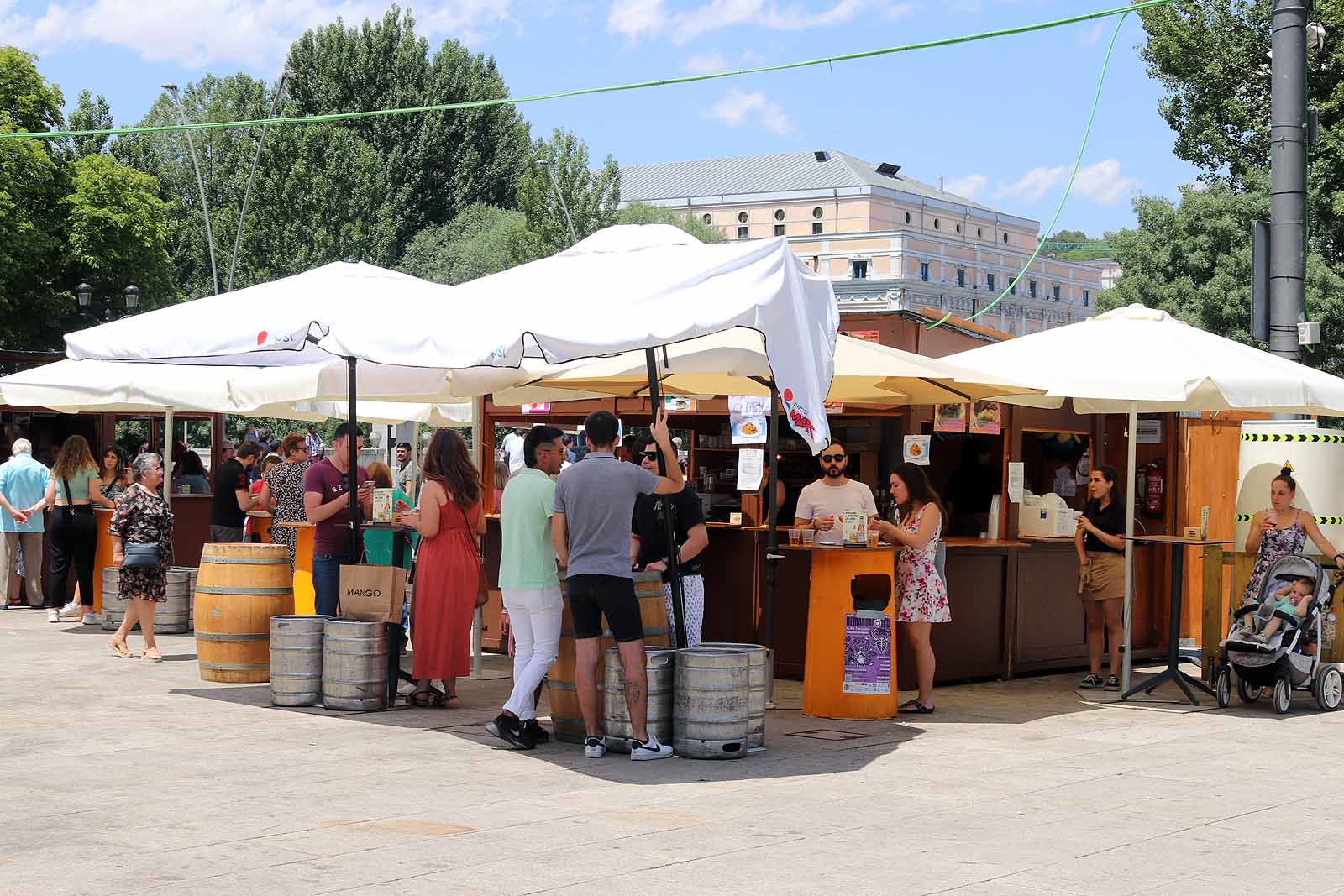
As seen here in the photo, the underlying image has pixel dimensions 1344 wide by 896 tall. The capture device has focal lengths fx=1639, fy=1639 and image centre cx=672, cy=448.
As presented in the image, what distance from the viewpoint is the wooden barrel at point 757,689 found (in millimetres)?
8828

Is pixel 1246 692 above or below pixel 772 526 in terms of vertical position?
below

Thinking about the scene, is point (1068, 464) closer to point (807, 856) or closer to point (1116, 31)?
point (1116, 31)

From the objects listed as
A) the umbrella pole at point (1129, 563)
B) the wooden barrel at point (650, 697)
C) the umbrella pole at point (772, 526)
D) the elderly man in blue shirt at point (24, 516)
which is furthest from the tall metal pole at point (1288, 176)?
the elderly man in blue shirt at point (24, 516)

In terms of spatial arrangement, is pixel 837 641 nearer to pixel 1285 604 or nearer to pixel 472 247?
pixel 1285 604

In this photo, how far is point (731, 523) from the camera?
41.9 ft

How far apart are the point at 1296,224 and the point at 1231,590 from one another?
3029 millimetres

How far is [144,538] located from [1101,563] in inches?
290

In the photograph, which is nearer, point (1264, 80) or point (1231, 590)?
point (1231, 590)

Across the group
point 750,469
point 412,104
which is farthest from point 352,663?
point 412,104

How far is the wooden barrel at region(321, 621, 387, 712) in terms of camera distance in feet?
33.3

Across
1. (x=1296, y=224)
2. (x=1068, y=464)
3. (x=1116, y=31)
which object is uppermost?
(x=1116, y=31)

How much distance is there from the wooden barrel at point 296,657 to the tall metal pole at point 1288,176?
7906mm

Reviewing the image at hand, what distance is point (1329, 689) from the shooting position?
1152 centimetres

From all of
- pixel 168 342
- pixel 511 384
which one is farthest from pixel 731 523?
pixel 168 342
